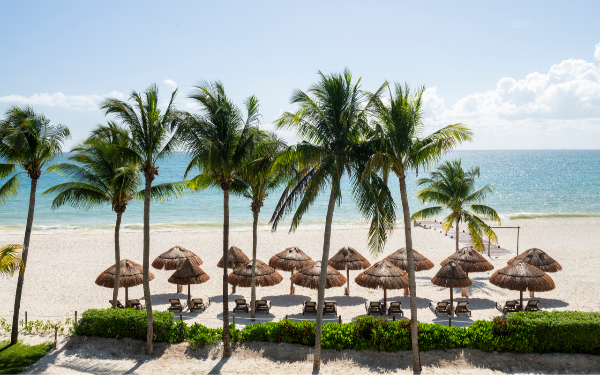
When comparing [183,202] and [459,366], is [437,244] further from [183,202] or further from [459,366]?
[183,202]

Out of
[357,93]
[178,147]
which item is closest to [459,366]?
[357,93]

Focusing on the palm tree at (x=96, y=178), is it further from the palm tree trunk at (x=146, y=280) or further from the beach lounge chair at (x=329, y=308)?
the beach lounge chair at (x=329, y=308)

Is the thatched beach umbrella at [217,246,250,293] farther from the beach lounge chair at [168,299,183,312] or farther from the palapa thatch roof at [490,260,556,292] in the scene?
the palapa thatch roof at [490,260,556,292]

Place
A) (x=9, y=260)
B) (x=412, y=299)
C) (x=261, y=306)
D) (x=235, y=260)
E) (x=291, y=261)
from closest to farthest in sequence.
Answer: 1. (x=9, y=260)
2. (x=412, y=299)
3. (x=261, y=306)
4. (x=291, y=261)
5. (x=235, y=260)

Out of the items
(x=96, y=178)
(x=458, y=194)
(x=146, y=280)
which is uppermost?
(x=96, y=178)

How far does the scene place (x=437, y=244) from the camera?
1223 inches

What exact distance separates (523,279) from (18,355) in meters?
17.3

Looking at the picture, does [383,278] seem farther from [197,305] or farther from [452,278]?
[197,305]

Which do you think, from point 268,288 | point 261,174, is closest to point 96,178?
point 261,174

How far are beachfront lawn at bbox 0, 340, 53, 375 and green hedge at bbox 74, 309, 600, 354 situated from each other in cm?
109

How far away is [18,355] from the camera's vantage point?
11875 millimetres

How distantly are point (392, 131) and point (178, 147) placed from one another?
6.15m

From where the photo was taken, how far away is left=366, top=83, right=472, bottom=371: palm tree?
34.5ft

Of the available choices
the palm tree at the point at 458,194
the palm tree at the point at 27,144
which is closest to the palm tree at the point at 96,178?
the palm tree at the point at 27,144
